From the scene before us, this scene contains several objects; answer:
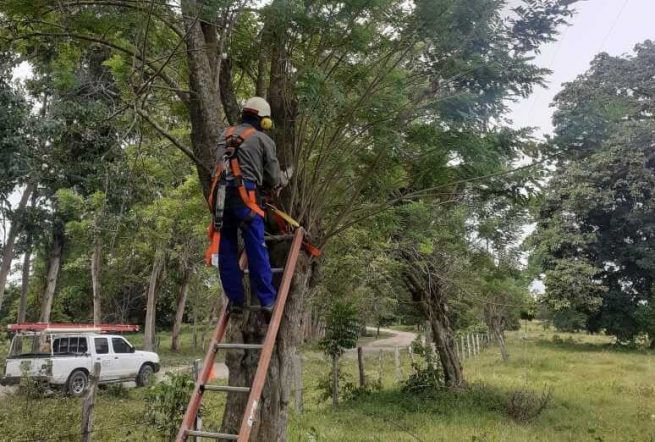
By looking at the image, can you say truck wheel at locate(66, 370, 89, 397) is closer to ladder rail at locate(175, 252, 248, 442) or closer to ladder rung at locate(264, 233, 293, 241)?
ladder rail at locate(175, 252, 248, 442)

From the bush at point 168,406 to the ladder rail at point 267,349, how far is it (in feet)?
9.82

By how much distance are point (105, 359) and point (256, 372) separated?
13784 millimetres

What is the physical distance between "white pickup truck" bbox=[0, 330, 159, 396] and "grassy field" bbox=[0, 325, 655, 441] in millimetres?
807

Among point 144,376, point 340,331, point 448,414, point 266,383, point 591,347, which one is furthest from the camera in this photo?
point 591,347

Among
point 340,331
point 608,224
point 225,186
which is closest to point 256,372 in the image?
point 225,186

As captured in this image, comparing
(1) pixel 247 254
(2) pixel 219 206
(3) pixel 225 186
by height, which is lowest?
(1) pixel 247 254

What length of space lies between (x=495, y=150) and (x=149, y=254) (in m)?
19.4

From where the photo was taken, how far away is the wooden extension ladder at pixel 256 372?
350cm

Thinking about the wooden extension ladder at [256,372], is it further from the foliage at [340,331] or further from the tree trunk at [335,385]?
the tree trunk at [335,385]

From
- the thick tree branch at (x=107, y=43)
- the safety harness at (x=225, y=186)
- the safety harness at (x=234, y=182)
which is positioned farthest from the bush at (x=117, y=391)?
the safety harness at (x=234, y=182)

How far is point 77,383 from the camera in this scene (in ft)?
48.3

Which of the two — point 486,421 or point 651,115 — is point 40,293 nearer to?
point 486,421

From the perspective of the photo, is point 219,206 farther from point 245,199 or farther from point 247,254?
point 247,254

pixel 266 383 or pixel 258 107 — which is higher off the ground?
pixel 258 107
